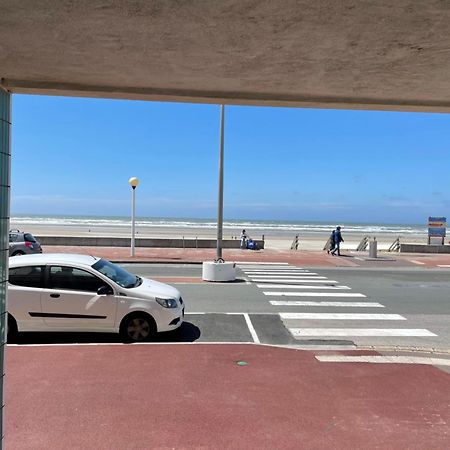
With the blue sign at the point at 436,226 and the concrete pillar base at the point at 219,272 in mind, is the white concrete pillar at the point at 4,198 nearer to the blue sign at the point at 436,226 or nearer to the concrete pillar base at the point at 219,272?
the concrete pillar base at the point at 219,272

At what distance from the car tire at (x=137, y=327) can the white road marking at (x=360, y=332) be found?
9.25 ft

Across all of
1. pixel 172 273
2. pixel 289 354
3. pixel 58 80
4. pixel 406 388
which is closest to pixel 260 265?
pixel 172 273

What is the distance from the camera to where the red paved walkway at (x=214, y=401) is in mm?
4395

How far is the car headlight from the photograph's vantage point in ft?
27.2

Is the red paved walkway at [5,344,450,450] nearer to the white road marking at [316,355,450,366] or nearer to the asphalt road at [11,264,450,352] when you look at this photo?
the white road marking at [316,355,450,366]

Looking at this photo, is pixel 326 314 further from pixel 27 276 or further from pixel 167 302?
pixel 27 276

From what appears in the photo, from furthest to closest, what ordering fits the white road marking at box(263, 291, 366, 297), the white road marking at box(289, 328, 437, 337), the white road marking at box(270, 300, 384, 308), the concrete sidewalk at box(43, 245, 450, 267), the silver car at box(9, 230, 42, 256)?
the concrete sidewalk at box(43, 245, 450, 267) → the silver car at box(9, 230, 42, 256) → the white road marking at box(263, 291, 366, 297) → the white road marking at box(270, 300, 384, 308) → the white road marking at box(289, 328, 437, 337)

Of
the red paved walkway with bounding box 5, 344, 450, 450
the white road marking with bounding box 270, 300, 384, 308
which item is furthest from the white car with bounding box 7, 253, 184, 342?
the white road marking with bounding box 270, 300, 384, 308

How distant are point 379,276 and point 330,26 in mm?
17706

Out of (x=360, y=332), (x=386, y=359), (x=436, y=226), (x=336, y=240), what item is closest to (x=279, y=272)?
(x=336, y=240)

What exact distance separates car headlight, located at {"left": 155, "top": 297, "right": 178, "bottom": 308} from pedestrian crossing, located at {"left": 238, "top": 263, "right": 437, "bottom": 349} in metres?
2.37

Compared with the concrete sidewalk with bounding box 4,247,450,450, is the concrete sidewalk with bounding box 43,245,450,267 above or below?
below

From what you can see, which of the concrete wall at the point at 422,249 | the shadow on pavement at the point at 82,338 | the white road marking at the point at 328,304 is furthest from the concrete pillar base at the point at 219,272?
the concrete wall at the point at 422,249

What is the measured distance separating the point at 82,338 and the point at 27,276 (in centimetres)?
150
